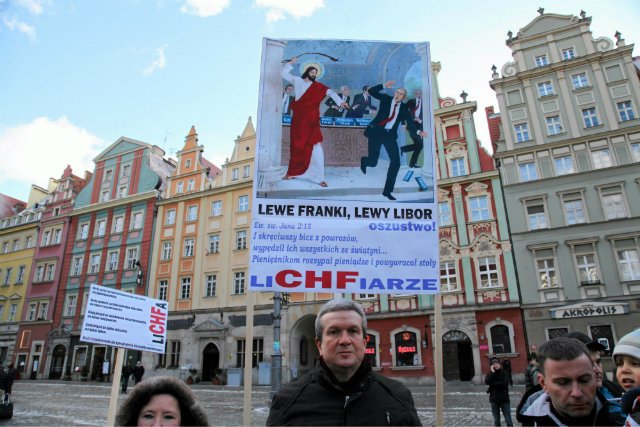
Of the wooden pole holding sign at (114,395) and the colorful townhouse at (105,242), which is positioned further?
the colorful townhouse at (105,242)

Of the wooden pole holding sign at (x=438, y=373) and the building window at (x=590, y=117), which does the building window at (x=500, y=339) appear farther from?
the wooden pole holding sign at (x=438, y=373)

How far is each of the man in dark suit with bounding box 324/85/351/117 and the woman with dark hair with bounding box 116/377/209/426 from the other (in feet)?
8.71

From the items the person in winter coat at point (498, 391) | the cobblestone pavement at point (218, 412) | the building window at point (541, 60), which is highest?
the building window at point (541, 60)

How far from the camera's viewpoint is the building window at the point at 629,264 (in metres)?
19.8

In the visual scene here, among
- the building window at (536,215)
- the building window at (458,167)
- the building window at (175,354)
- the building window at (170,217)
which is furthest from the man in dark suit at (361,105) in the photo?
the building window at (170,217)

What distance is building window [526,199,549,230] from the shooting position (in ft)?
72.9

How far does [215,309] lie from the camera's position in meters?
27.2

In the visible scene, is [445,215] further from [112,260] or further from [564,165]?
[112,260]

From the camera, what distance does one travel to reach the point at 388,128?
13.0ft

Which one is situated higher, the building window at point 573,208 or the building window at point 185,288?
the building window at point 573,208

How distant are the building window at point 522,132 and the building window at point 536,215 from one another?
3.79m

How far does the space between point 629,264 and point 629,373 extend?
21.6 meters

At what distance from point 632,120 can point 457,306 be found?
43.4 feet

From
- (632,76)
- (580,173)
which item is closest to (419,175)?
(580,173)
